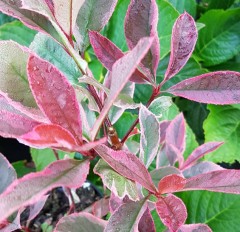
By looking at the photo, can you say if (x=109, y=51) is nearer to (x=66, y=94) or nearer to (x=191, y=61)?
(x=66, y=94)

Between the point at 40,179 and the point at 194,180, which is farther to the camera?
the point at 194,180

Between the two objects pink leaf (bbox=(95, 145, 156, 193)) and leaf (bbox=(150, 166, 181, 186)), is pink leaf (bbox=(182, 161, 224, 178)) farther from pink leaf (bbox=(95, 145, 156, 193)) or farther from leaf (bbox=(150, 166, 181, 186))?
pink leaf (bbox=(95, 145, 156, 193))

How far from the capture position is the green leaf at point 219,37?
0.96 meters

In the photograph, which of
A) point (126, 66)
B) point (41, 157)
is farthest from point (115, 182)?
point (41, 157)

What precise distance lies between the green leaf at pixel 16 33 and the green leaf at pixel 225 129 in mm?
409

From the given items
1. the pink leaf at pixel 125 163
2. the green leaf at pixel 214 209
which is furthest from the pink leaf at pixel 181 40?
the green leaf at pixel 214 209

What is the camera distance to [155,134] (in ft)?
1.51

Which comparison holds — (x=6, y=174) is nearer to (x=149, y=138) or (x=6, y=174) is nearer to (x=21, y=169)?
(x=149, y=138)

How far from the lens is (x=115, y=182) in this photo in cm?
39

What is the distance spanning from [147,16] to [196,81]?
0.08 metres

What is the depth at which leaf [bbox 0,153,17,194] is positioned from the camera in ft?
1.57

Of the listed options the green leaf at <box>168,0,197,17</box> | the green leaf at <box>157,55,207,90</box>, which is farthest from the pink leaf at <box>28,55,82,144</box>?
the green leaf at <box>168,0,197,17</box>

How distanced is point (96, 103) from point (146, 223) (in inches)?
6.0

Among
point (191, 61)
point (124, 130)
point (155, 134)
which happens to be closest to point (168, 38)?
point (191, 61)
